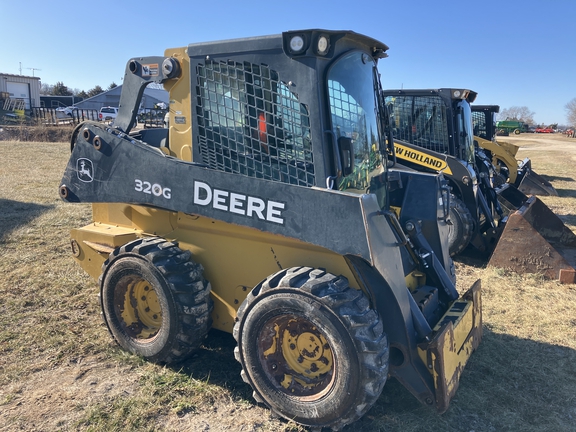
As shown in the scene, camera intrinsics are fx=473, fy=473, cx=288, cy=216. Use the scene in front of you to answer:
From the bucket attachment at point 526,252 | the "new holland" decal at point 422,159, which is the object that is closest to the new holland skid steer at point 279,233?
the bucket attachment at point 526,252

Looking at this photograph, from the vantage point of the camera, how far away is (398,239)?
2990 millimetres

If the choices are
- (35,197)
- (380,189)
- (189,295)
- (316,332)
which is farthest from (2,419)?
(35,197)

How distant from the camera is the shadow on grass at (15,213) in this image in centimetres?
760

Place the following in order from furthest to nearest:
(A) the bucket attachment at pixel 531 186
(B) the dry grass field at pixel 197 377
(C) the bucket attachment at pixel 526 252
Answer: (A) the bucket attachment at pixel 531 186 → (C) the bucket attachment at pixel 526 252 → (B) the dry grass field at pixel 197 377

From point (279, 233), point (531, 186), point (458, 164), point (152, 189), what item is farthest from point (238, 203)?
point (531, 186)

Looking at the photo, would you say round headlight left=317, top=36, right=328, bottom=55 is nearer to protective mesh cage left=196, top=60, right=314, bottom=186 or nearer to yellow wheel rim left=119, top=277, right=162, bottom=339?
protective mesh cage left=196, top=60, right=314, bottom=186

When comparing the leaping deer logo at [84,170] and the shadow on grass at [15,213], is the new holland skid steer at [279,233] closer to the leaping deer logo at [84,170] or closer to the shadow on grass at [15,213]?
the leaping deer logo at [84,170]

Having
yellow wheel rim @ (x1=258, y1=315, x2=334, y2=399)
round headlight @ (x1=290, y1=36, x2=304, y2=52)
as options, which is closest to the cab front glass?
round headlight @ (x1=290, y1=36, x2=304, y2=52)

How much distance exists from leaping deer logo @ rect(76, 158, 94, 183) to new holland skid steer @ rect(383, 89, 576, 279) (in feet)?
16.2

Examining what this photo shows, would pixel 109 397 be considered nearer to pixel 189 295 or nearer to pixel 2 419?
pixel 2 419

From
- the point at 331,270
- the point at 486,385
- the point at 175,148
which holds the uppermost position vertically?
the point at 175,148

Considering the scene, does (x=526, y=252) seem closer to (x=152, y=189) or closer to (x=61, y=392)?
(x=152, y=189)

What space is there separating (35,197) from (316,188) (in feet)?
29.9

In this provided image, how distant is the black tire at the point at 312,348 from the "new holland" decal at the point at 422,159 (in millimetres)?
4865
